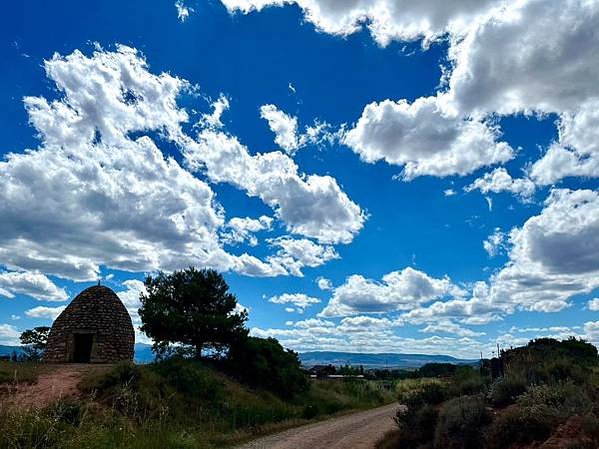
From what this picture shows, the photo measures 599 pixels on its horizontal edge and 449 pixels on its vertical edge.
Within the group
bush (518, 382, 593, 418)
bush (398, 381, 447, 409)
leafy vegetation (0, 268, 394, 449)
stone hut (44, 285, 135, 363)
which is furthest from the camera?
stone hut (44, 285, 135, 363)

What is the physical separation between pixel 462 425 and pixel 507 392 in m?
2.14

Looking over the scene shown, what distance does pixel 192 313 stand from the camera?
30.8 metres

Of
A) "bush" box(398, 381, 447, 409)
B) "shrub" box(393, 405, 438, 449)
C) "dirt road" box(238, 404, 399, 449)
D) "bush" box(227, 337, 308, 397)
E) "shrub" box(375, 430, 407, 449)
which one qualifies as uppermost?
"bush" box(227, 337, 308, 397)

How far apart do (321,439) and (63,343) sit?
18.2m

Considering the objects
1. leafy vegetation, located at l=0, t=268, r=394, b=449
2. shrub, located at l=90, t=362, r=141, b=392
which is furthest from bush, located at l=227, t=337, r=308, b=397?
shrub, located at l=90, t=362, r=141, b=392

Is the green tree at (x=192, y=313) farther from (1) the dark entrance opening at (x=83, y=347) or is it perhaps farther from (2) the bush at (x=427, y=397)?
(2) the bush at (x=427, y=397)

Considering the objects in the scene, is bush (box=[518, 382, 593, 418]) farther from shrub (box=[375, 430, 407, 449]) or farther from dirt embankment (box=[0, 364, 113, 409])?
dirt embankment (box=[0, 364, 113, 409])

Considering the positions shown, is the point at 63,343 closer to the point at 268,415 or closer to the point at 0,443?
the point at 268,415

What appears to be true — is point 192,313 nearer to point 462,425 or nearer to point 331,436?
point 331,436

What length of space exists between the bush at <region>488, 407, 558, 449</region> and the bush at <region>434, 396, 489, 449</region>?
50cm

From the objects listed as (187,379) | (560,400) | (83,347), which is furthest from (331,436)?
(83,347)

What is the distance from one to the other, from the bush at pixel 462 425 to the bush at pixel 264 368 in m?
20.1

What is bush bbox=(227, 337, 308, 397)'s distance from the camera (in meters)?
30.5

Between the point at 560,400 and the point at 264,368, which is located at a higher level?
the point at 264,368
